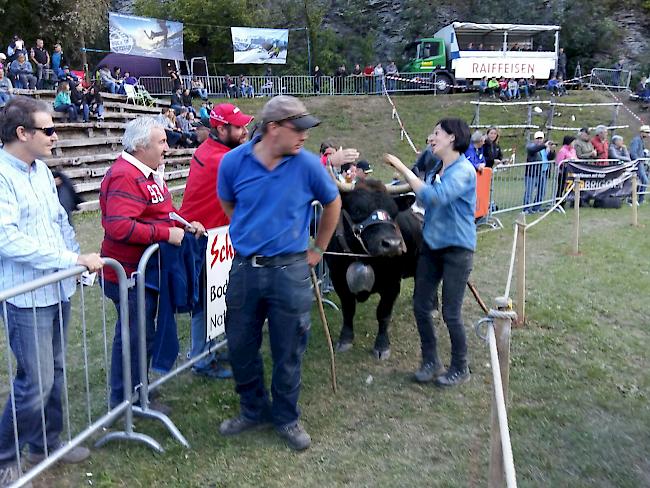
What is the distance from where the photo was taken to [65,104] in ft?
51.6

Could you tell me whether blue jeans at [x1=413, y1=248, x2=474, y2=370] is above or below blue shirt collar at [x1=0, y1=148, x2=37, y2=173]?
below

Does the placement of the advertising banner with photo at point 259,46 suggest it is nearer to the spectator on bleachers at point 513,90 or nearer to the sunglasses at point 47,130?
the spectator on bleachers at point 513,90

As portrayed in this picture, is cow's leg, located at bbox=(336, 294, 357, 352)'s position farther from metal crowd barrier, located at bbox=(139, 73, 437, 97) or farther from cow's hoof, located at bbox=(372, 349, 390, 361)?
metal crowd barrier, located at bbox=(139, 73, 437, 97)

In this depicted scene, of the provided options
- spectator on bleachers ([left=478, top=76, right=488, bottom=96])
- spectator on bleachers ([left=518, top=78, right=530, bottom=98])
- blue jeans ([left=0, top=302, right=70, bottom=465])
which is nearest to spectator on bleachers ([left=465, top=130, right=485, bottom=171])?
blue jeans ([left=0, top=302, right=70, bottom=465])

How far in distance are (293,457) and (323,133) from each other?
22.1 metres

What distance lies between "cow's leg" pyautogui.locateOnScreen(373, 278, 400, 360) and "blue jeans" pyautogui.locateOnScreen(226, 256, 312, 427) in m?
1.50

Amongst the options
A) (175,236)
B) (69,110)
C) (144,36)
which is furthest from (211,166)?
(144,36)

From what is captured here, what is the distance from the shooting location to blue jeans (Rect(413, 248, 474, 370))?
4.28 meters

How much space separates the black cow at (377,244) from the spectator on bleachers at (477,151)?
17.2ft

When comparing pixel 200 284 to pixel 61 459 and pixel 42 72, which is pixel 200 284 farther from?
pixel 42 72

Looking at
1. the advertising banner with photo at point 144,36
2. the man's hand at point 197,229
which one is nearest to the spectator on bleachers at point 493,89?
the advertising banner with photo at point 144,36

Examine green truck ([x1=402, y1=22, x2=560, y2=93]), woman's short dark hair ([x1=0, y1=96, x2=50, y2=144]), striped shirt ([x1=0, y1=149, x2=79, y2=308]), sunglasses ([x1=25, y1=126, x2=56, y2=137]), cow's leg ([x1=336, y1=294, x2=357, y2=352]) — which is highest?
green truck ([x1=402, y1=22, x2=560, y2=93])

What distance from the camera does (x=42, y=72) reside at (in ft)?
64.6

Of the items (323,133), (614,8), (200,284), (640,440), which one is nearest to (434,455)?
(640,440)
